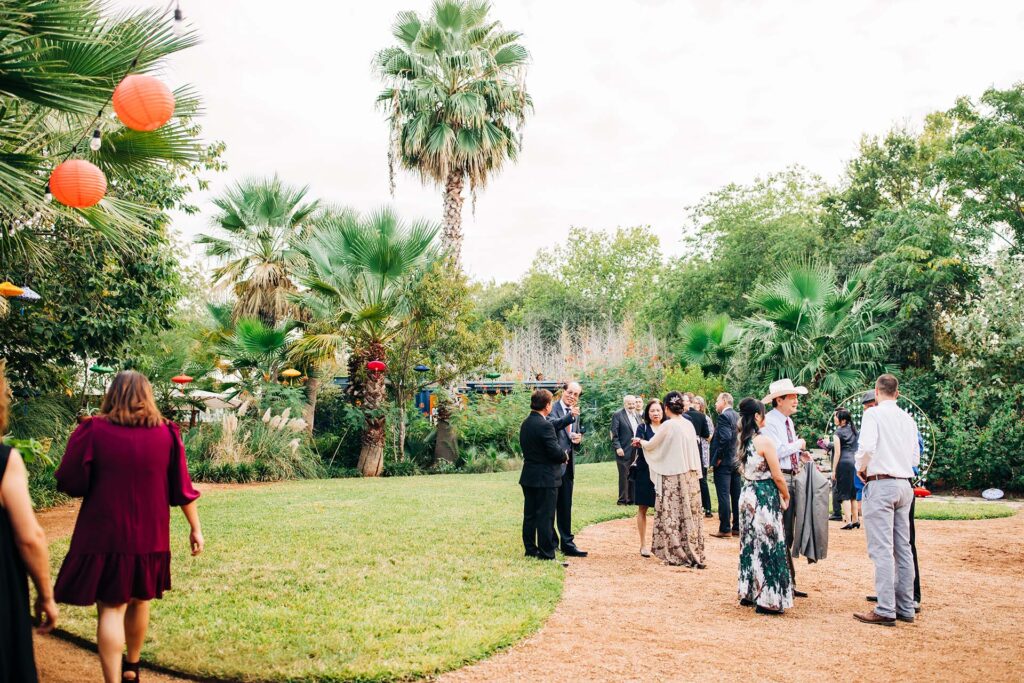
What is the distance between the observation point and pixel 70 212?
7293 millimetres

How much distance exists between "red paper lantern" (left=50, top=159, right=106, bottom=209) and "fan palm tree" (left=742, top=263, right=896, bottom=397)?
14.2 meters

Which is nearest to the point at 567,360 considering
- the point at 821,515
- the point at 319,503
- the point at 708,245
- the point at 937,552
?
the point at 708,245

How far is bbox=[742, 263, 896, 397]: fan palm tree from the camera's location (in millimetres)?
16594

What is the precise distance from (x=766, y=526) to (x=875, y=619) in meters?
1.05

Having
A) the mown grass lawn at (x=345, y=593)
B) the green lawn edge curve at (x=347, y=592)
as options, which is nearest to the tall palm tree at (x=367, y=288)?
the green lawn edge curve at (x=347, y=592)

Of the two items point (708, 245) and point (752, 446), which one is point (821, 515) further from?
point (708, 245)

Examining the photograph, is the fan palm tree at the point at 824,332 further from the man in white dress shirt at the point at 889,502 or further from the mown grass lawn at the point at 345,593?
the man in white dress shirt at the point at 889,502

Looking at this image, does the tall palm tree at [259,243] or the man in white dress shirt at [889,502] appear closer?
the man in white dress shirt at [889,502]

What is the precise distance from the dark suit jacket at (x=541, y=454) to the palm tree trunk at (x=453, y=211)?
13437 millimetres

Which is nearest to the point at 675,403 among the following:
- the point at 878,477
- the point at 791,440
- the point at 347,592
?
the point at 791,440

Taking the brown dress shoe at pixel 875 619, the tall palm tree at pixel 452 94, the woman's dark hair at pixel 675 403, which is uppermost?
the tall palm tree at pixel 452 94

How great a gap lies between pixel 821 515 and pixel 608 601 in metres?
1.99

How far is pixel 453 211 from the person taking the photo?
824 inches

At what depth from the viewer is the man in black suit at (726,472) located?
9695 millimetres
